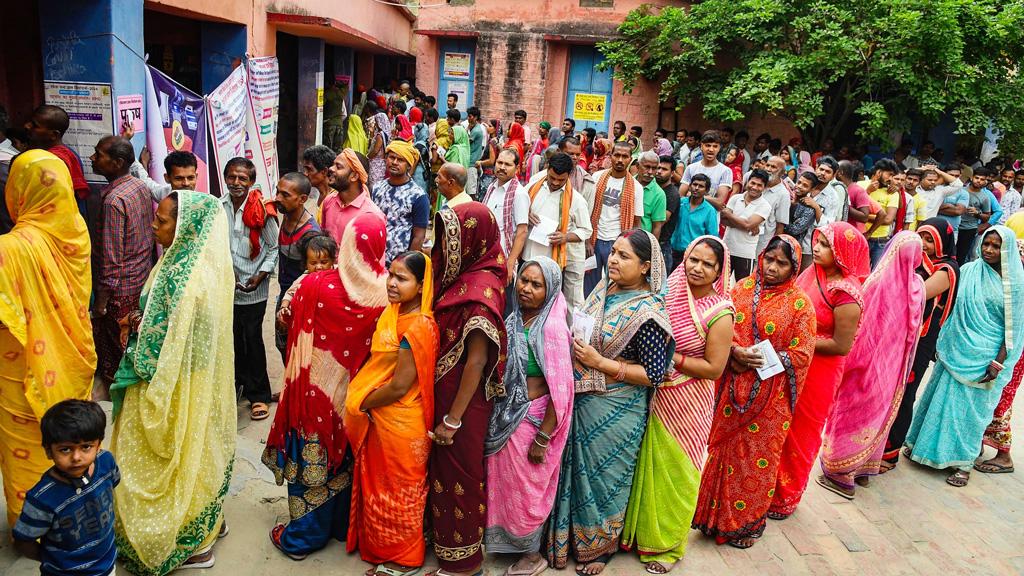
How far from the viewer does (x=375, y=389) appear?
3010mm

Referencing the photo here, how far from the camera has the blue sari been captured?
471 centimetres

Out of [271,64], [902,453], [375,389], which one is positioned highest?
[271,64]

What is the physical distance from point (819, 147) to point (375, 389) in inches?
488

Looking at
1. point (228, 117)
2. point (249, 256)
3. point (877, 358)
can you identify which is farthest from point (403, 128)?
point (877, 358)

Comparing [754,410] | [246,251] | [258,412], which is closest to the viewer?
[754,410]

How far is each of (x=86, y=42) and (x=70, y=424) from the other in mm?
4044

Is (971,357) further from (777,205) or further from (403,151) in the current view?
(403,151)

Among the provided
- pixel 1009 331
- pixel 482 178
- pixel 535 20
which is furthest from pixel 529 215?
pixel 535 20

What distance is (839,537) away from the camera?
161 inches

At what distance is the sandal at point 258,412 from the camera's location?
467cm

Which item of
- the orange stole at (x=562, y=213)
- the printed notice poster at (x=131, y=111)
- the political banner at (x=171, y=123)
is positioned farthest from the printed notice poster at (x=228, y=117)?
the orange stole at (x=562, y=213)

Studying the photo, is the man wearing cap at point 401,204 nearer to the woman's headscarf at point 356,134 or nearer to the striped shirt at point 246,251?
the striped shirt at point 246,251

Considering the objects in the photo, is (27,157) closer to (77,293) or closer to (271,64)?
(77,293)

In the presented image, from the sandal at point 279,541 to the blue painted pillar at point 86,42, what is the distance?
3.36 m
